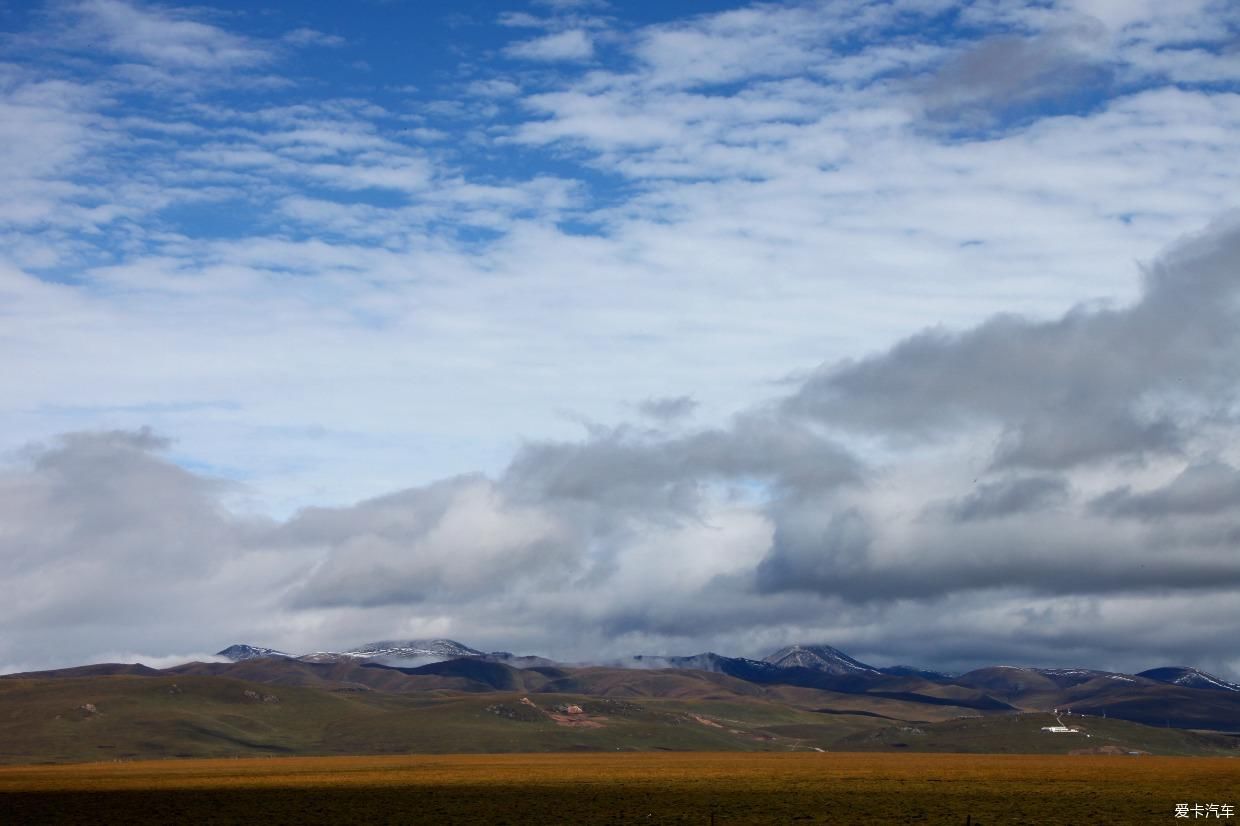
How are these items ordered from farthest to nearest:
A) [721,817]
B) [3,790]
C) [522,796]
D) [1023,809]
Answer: [3,790], [522,796], [1023,809], [721,817]

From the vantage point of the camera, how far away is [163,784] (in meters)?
181

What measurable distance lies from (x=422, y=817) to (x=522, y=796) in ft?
109

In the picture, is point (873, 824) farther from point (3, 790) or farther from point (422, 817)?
point (3, 790)

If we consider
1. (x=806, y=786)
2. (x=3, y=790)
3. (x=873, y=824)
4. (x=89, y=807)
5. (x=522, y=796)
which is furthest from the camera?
(x=3, y=790)

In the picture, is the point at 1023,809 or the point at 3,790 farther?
the point at 3,790

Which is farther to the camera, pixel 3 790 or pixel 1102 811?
pixel 3 790

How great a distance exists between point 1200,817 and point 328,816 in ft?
229

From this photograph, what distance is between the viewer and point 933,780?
569 ft

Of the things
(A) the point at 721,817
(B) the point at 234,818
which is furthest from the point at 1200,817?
(B) the point at 234,818

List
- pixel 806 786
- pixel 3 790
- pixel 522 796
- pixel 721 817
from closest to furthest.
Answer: pixel 721 817 → pixel 522 796 → pixel 806 786 → pixel 3 790

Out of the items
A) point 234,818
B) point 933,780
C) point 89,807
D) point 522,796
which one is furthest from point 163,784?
point 933,780

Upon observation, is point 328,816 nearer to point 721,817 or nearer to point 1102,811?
point 721,817

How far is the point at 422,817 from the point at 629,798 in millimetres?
30657

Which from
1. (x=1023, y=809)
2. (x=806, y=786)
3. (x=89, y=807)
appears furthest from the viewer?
(x=806, y=786)
